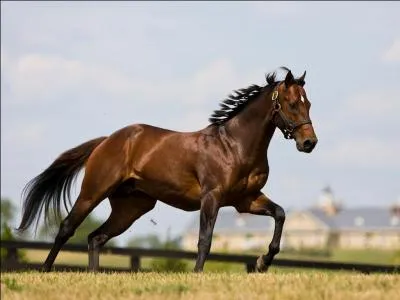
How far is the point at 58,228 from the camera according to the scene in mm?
13078

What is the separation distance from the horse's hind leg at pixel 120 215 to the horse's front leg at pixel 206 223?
1852mm

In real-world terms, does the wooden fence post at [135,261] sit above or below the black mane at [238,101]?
below

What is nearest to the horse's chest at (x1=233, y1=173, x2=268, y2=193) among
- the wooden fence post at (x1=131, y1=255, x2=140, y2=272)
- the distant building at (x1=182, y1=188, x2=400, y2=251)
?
the wooden fence post at (x1=131, y1=255, x2=140, y2=272)

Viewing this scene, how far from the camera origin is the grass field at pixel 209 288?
25.5 feet

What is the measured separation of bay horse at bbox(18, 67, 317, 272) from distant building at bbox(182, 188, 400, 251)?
5064 inches

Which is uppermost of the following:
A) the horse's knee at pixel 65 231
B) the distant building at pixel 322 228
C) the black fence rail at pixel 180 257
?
the horse's knee at pixel 65 231

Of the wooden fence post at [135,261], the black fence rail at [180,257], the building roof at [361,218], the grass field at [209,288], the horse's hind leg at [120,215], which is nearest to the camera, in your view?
the grass field at [209,288]

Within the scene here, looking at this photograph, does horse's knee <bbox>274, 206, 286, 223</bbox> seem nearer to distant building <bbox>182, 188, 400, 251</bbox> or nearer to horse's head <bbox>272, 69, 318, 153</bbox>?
horse's head <bbox>272, 69, 318, 153</bbox>

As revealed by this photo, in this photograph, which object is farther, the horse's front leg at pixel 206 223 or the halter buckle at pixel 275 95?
the halter buckle at pixel 275 95

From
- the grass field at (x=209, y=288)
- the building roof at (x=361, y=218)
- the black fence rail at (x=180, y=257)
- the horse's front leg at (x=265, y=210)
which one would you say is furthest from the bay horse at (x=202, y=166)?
the building roof at (x=361, y=218)

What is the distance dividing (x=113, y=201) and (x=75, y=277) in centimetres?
271

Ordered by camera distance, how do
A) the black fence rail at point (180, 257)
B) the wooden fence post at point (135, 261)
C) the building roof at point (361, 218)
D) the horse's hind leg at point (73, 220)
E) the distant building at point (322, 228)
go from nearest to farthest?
the horse's hind leg at point (73, 220) → the black fence rail at point (180, 257) → the wooden fence post at point (135, 261) → the distant building at point (322, 228) → the building roof at point (361, 218)

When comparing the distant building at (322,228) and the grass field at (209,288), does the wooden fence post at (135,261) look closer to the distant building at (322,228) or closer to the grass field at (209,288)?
the grass field at (209,288)

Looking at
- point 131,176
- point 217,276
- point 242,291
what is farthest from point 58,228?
point 242,291
